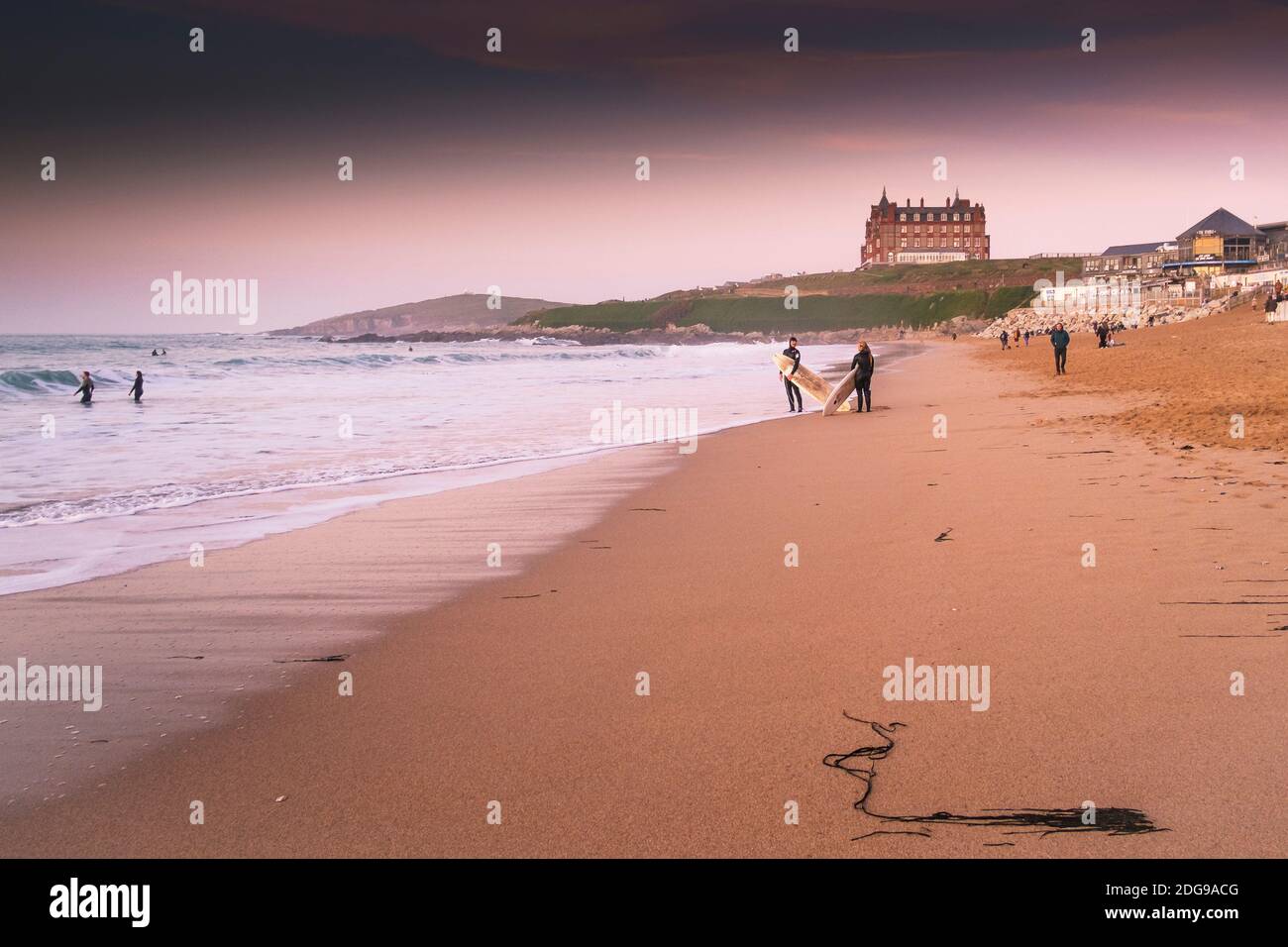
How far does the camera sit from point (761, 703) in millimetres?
4355

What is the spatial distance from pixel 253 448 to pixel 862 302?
6157 inches

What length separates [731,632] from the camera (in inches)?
215

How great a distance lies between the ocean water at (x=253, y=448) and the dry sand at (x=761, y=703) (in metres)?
1.88

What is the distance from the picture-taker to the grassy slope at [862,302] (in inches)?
5684

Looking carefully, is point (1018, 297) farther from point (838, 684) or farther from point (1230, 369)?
point (838, 684)

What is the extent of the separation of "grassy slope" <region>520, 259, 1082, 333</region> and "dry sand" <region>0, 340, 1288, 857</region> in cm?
13882

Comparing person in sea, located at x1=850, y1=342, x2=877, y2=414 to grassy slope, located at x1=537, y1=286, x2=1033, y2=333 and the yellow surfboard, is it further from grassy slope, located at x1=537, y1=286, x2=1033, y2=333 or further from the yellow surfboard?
grassy slope, located at x1=537, y1=286, x2=1033, y2=333

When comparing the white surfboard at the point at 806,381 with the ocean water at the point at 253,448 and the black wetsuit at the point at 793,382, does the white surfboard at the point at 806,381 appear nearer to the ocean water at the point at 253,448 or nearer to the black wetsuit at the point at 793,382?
the black wetsuit at the point at 793,382

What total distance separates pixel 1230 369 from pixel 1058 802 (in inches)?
902

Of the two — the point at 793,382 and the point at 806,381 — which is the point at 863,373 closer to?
the point at 806,381

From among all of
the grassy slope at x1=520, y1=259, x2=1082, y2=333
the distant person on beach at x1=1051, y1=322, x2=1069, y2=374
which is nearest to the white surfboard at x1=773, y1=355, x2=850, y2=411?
the distant person on beach at x1=1051, y1=322, x2=1069, y2=374

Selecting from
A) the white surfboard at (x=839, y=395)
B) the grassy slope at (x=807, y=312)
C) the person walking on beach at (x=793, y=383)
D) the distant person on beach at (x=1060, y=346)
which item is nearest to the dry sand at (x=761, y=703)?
the white surfboard at (x=839, y=395)

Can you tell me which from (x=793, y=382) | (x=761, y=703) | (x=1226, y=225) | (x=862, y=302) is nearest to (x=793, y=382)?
(x=793, y=382)
